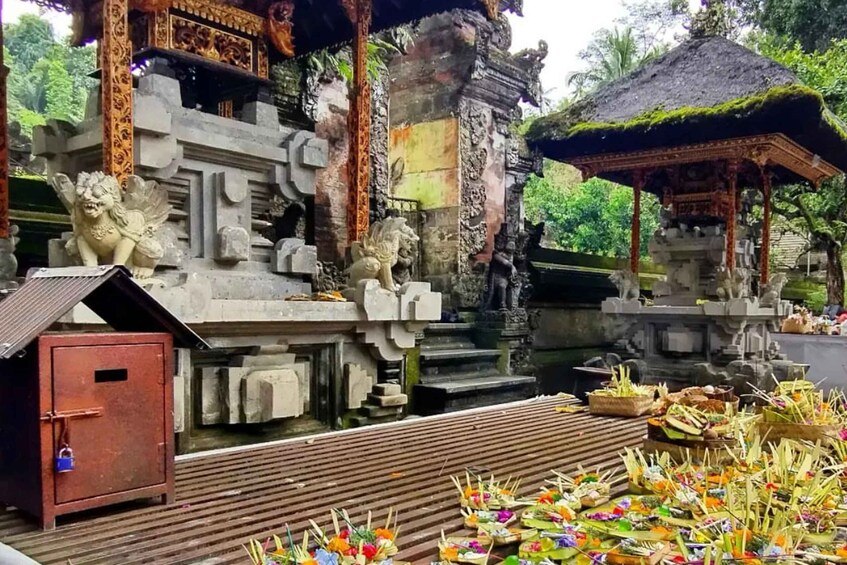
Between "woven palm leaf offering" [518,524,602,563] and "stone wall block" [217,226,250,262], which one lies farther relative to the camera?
"stone wall block" [217,226,250,262]

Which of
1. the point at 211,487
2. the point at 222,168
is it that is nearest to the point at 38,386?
the point at 211,487

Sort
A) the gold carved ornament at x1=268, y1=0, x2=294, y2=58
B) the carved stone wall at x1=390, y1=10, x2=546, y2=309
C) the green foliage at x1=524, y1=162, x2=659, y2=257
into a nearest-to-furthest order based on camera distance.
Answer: the gold carved ornament at x1=268, y1=0, x2=294, y2=58
the carved stone wall at x1=390, y1=10, x2=546, y2=309
the green foliage at x1=524, y1=162, x2=659, y2=257

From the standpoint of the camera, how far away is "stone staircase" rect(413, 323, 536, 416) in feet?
27.1

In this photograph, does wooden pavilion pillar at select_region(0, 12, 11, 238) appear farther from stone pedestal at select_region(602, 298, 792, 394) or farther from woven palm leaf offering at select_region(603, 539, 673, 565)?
stone pedestal at select_region(602, 298, 792, 394)

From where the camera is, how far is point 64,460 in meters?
3.06

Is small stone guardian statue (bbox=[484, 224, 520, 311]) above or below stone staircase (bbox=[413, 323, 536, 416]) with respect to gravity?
above

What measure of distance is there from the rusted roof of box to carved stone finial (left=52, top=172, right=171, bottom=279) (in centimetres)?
83

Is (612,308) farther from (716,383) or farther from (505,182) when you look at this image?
(505,182)

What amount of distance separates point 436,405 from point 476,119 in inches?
213

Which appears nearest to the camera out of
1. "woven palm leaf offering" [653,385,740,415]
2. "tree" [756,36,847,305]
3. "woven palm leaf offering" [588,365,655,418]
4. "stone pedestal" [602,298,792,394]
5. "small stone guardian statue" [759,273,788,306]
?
"woven palm leaf offering" [653,385,740,415]

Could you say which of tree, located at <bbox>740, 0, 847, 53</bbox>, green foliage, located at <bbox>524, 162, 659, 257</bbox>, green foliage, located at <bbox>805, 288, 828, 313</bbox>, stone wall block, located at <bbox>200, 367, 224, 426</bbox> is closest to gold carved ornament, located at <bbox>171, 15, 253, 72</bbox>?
stone wall block, located at <bbox>200, 367, 224, 426</bbox>

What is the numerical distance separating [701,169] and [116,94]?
353 inches

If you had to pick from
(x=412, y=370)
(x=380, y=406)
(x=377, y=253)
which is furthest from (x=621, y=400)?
(x=412, y=370)

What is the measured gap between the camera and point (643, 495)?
3572 mm
